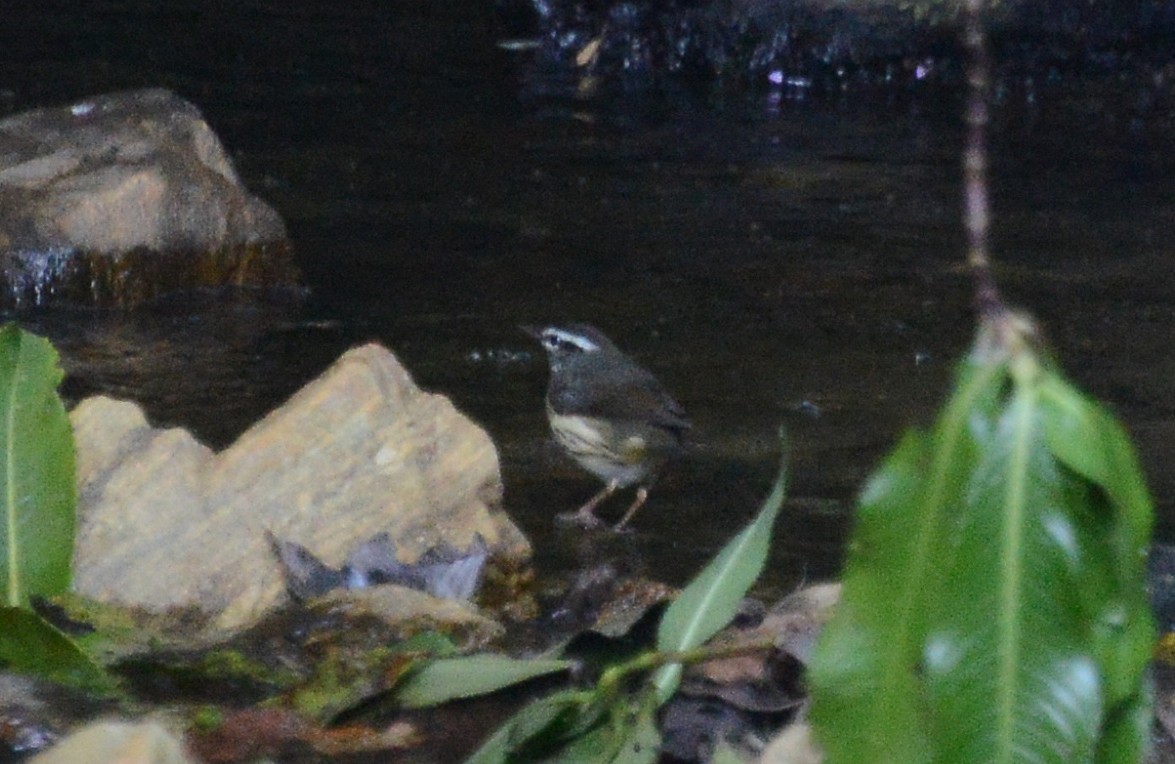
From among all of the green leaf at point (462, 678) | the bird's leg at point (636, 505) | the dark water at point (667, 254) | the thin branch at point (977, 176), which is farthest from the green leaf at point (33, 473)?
the thin branch at point (977, 176)

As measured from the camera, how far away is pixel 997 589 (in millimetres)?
1563

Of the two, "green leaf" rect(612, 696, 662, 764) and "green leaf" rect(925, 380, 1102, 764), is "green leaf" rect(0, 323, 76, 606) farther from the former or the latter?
"green leaf" rect(925, 380, 1102, 764)

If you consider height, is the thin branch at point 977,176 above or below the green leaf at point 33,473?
above

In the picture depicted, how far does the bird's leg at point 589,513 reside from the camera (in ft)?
21.0

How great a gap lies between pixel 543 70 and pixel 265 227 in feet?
22.6

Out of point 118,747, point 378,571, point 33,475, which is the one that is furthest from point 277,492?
point 118,747

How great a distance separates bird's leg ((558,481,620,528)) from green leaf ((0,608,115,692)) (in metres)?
2.86

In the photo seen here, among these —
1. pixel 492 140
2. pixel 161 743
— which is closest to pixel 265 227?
pixel 492 140

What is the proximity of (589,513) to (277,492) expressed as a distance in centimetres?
156

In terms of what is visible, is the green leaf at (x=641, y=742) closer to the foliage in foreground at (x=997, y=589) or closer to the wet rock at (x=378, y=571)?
the foliage in foreground at (x=997, y=589)

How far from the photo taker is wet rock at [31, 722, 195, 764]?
7.39 feet

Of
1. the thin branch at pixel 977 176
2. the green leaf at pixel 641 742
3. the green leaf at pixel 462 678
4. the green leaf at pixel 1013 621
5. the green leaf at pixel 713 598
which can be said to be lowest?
the green leaf at pixel 462 678

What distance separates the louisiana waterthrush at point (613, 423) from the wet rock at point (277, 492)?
3.12ft

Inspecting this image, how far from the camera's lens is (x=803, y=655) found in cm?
346
